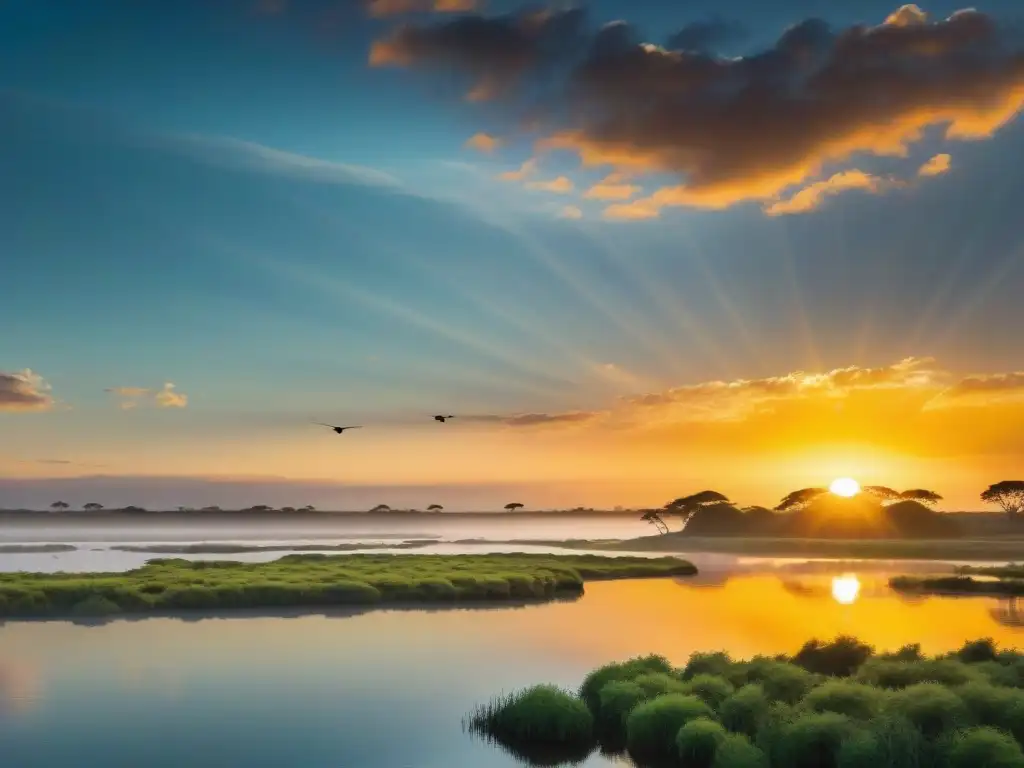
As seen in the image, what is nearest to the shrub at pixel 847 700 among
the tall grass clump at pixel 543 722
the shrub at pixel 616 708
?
the shrub at pixel 616 708

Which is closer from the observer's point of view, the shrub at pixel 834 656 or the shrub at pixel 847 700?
the shrub at pixel 847 700

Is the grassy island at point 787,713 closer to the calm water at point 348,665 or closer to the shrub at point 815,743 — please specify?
the shrub at point 815,743

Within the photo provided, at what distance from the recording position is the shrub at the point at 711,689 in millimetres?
22844

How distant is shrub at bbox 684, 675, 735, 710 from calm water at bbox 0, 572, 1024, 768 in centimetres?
526

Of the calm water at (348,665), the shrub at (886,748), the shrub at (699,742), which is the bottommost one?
the calm water at (348,665)

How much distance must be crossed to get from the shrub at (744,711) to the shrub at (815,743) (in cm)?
180

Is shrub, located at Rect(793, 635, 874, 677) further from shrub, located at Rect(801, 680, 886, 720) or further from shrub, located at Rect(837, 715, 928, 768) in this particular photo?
shrub, located at Rect(837, 715, 928, 768)

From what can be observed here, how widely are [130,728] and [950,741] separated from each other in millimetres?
20278

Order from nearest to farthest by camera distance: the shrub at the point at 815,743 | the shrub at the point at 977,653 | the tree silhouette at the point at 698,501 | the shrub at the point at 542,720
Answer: the shrub at the point at 815,743, the shrub at the point at 542,720, the shrub at the point at 977,653, the tree silhouette at the point at 698,501

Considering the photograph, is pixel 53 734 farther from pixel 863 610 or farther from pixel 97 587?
pixel 863 610

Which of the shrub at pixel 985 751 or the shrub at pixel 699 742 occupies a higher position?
the shrub at pixel 985 751

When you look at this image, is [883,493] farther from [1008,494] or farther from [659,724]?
[659,724]

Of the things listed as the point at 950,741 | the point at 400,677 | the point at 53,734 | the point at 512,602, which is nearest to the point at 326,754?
the point at 53,734

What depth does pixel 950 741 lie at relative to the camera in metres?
18.1
